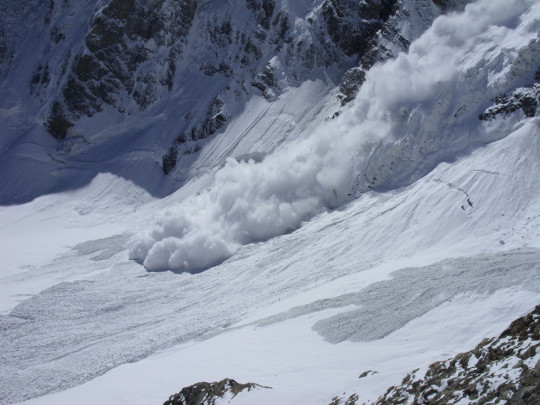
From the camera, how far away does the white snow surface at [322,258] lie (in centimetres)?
2348

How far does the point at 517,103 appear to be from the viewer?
1549 inches

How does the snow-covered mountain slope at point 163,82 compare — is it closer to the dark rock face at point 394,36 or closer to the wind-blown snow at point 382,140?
the dark rock face at point 394,36

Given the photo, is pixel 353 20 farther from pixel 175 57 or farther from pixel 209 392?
pixel 209 392

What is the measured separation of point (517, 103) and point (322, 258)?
16.7 metres

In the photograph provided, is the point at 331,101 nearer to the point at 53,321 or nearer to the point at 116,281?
the point at 116,281

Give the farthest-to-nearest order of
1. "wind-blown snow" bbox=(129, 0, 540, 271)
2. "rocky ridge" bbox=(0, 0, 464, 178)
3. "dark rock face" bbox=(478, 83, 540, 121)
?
"rocky ridge" bbox=(0, 0, 464, 178) → "wind-blown snow" bbox=(129, 0, 540, 271) → "dark rock face" bbox=(478, 83, 540, 121)

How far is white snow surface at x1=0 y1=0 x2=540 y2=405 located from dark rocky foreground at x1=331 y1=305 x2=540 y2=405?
5.84 ft

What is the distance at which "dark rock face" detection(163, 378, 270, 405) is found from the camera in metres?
18.1

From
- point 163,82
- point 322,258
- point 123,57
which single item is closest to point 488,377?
point 322,258

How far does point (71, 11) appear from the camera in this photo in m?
86.0

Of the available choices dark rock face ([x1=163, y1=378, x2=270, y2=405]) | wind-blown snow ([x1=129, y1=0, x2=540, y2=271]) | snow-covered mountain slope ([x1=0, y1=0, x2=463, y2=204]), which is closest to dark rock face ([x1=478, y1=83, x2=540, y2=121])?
wind-blown snow ([x1=129, y1=0, x2=540, y2=271])

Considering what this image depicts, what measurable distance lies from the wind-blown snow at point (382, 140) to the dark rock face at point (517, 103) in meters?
0.94

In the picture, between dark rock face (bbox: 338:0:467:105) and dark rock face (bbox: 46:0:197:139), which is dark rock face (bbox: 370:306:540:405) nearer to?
dark rock face (bbox: 338:0:467:105)

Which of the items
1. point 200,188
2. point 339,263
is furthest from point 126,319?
point 200,188
